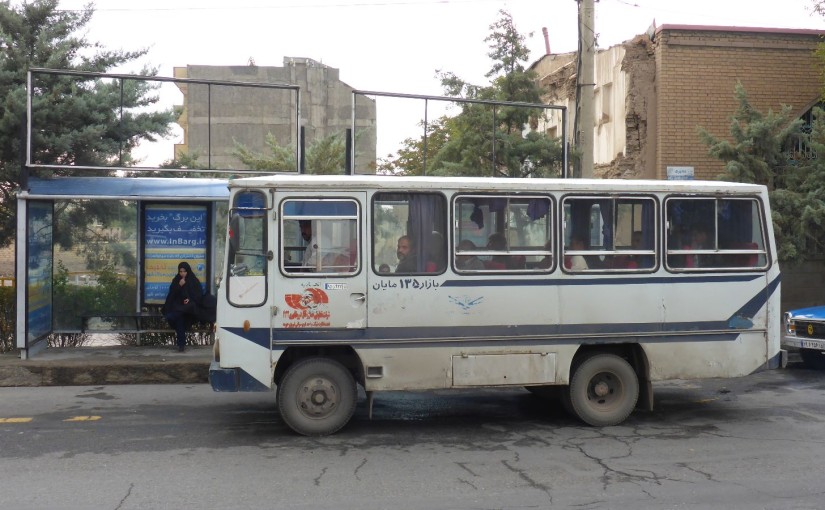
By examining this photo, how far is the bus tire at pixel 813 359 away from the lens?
43.6 feet

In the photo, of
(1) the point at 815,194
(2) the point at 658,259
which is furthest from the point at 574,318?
(1) the point at 815,194

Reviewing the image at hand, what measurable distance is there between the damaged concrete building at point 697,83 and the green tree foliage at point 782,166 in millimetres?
1423

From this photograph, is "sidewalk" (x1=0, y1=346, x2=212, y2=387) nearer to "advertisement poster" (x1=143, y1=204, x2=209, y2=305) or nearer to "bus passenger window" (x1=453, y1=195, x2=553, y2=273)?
"advertisement poster" (x1=143, y1=204, x2=209, y2=305)

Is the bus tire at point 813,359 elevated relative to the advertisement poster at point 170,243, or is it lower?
lower

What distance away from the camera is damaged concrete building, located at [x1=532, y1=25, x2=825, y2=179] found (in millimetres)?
18281

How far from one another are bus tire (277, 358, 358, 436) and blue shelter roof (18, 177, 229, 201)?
5.15 m

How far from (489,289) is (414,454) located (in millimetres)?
1907

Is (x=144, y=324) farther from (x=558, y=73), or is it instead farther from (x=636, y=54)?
(x=558, y=73)

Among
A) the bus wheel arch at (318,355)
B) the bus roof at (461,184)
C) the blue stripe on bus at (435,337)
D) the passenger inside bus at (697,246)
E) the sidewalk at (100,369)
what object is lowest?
the sidewalk at (100,369)

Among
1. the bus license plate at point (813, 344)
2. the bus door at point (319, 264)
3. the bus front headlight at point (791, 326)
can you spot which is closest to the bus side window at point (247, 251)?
the bus door at point (319, 264)

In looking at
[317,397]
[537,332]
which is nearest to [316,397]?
[317,397]

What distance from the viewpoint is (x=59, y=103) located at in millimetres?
14578

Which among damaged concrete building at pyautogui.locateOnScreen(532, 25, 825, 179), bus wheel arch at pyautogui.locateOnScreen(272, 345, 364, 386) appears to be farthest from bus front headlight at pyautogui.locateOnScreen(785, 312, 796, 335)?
bus wheel arch at pyautogui.locateOnScreen(272, 345, 364, 386)

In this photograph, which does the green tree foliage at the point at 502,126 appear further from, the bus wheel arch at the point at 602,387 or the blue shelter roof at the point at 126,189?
the bus wheel arch at the point at 602,387
